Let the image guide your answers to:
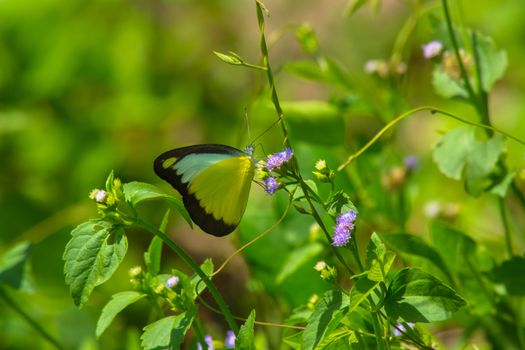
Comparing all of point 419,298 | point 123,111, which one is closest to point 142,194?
point 419,298

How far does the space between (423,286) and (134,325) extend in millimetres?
1145

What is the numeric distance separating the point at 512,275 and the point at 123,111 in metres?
1.40

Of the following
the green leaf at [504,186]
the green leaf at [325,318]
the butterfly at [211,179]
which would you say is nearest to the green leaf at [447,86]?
the green leaf at [504,186]

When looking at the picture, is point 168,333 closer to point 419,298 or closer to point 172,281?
point 172,281

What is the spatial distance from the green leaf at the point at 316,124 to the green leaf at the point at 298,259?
0.62ft

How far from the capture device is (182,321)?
2.65 feet

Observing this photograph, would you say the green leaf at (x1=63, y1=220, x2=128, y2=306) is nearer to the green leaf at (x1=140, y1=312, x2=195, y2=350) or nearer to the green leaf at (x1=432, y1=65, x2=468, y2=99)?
the green leaf at (x1=140, y1=312, x2=195, y2=350)

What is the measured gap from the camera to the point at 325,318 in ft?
2.43

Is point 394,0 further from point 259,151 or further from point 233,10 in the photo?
point 259,151

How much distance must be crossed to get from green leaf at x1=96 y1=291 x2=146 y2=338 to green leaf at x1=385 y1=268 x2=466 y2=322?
27 centimetres

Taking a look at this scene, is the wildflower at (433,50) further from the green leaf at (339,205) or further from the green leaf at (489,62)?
the green leaf at (339,205)

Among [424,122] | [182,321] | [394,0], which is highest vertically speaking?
[182,321]

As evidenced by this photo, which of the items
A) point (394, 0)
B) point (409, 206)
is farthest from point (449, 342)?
point (394, 0)

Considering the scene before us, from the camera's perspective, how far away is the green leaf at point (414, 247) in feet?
3.35
